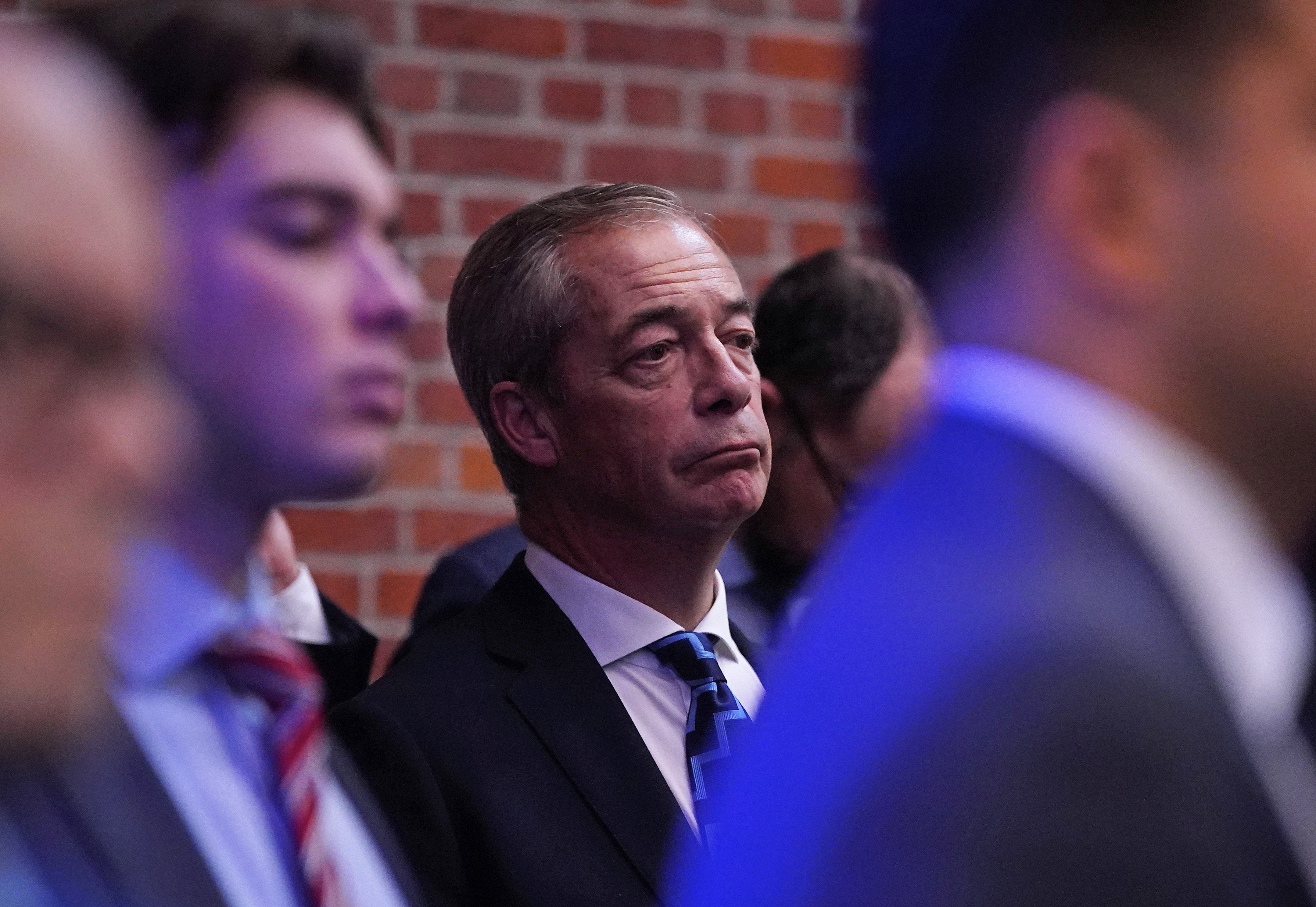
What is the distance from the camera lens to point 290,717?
1.12 metres

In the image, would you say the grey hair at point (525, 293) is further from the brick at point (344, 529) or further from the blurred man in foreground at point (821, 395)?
the brick at point (344, 529)

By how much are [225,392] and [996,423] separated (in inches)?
23.4

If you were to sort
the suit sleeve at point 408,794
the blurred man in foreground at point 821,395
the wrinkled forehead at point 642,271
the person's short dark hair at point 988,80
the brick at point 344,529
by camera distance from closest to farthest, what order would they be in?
the person's short dark hair at point 988,80
the suit sleeve at point 408,794
the wrinkled forehead at point 642,271
the blurred man in foreground at point 821,395
the brick at point 344,529

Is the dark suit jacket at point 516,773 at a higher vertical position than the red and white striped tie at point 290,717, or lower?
lower

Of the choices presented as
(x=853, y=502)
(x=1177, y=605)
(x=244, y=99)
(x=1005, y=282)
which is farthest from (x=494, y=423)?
(x=1177, y=605)

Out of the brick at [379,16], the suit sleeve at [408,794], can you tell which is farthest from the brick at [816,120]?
the suit sleeve at [408,794]

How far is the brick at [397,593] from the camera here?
2699 mm

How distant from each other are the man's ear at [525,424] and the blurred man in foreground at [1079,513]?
1.16 meters

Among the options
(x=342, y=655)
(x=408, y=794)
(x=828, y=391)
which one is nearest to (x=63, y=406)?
(x=408, y=794)

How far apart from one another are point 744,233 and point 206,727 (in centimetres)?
209

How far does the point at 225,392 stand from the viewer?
105 centimetres

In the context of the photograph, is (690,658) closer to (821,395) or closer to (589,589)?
(589,589)

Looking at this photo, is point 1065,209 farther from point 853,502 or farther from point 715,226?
point 715,226

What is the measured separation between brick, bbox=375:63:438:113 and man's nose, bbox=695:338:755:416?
111 cm
